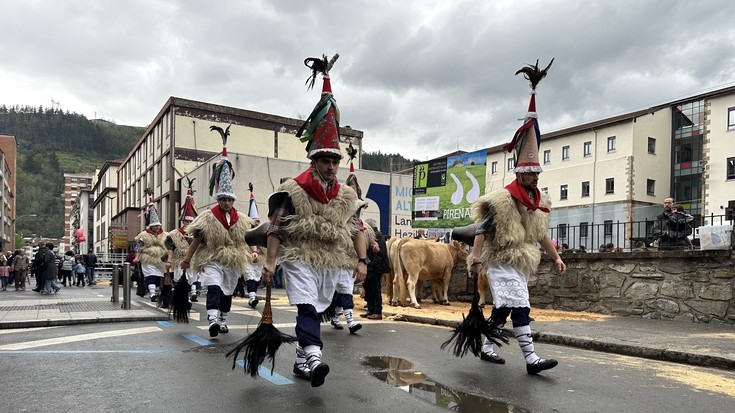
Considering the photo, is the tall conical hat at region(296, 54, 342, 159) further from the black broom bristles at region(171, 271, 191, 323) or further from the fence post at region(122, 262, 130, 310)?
the fence post at region(122, 262, 130, 310)

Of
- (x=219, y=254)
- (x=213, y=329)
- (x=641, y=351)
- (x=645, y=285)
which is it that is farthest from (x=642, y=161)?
(x=213, y=329)

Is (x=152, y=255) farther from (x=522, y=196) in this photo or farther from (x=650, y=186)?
(x=650, y=186)

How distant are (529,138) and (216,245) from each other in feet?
14.9

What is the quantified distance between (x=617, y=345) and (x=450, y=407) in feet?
12.7

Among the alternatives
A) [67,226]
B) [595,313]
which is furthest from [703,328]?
[67,226]

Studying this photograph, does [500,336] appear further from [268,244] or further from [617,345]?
[268,244]

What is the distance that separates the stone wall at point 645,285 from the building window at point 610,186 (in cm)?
3830

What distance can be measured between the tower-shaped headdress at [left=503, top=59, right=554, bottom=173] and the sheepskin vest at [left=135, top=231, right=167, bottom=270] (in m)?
10.9

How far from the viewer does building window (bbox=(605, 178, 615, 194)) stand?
4662 cm

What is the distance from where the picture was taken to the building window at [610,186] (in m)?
46.6

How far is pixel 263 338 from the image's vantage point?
4699 mm

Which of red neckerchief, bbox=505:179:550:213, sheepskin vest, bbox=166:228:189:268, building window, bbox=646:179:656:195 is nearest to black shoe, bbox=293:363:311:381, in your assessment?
red neckerchief, bbox=505:179:550:213

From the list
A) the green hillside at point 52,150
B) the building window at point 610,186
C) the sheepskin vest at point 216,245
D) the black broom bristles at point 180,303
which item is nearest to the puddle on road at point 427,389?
the sheepskin vest at point 216,245

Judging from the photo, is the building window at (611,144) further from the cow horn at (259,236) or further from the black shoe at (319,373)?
the black shoe at (319,373)
